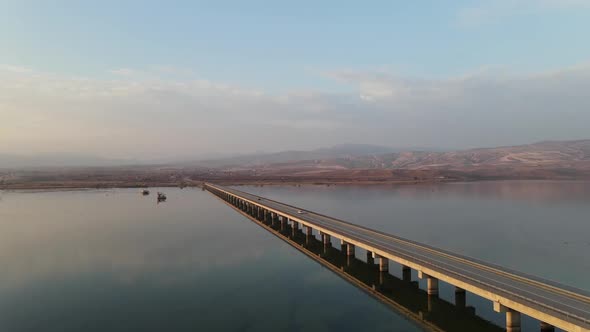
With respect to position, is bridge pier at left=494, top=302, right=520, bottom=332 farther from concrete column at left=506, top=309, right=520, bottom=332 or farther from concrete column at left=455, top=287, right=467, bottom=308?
concrete column at left=455, top=287, right=467, bottom=308

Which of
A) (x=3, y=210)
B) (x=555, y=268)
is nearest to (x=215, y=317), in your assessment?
(x=555, y=268)

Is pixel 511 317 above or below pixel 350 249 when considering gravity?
above

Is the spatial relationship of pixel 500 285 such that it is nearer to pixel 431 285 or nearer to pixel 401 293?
pixel 431 285

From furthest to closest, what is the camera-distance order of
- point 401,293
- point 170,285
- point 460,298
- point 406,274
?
point 406,274
point 170,285
point 401,293
point 460,298

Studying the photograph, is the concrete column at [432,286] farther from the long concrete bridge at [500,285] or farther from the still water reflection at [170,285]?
the still water reflection at [170,285]

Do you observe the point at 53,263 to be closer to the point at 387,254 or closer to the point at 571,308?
the point at 387,254

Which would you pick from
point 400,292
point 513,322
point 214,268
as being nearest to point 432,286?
point 400,292

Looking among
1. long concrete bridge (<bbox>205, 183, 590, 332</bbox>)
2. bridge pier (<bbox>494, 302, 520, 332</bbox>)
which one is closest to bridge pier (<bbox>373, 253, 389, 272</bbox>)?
long concrete bridge (<bbox>205, 183, 590, 332</bbox>)
